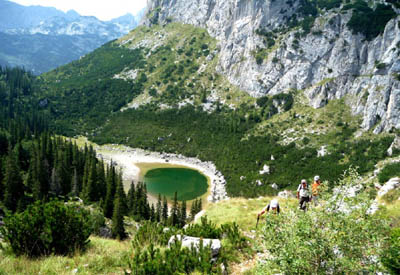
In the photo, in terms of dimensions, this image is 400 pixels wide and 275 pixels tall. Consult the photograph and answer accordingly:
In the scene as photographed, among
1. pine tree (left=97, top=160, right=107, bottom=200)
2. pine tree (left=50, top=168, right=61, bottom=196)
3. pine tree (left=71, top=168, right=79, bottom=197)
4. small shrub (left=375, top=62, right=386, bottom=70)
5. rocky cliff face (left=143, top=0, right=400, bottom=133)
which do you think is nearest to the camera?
pine tree (left=50, top=168, right=61, bottom=196)

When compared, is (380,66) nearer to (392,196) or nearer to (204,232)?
(392,196)

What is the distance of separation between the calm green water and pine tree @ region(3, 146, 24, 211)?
1486 inches

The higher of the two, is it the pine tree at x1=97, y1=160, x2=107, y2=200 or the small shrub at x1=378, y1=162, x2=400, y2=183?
the small shrub at x1=378, y1=162, x2=400, y2=183

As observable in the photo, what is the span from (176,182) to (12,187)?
165 feet

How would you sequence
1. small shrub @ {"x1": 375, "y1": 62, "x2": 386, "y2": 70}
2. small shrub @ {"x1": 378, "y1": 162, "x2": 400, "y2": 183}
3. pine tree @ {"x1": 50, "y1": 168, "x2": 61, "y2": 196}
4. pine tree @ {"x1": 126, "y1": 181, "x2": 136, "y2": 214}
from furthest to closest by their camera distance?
small shrub @ {"x1": 375, "y1": 62, "x2": 386, "y2": 70}, pine tree @ {"x1": 126, "y1": 181, "x2": 136, "y2": 214}, pine tree @ {"x1": 50, "y1": 168, "x2": 61, "y2": 196}, small shrub @ {"x1": 378, "y1": 162, "x2": 400, "y2": 183}

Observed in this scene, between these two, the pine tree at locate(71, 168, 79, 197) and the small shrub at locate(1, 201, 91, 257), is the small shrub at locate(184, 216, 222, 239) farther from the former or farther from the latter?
the pine tree at locate(71, 168, 79, 197)

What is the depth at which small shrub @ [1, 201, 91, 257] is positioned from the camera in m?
9.84

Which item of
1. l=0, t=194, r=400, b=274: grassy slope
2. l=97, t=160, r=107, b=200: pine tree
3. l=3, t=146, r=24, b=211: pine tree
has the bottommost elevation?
l=97, t=160, r=107, b=200: pine tree

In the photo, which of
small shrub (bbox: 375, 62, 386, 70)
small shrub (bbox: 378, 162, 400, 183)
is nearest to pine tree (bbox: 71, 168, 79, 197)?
small shrub (bbox: 378, 162, 400, 183)

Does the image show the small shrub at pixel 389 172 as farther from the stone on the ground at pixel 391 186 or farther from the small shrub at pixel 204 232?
the small shrub at pixel 204 232

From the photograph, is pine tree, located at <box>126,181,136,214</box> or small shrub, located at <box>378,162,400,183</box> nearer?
small shrub, located at <box>378,162,400,183</box>

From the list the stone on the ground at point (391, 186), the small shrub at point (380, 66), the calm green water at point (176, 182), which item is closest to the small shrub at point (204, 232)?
the stone on the ground at point (391, 186)

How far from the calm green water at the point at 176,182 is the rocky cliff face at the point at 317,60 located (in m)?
54.3

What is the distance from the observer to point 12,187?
1913 inches
